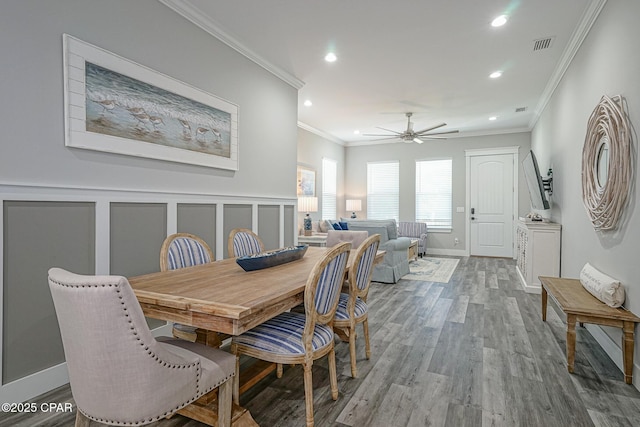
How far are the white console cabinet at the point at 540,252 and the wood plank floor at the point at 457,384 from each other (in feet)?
3.56

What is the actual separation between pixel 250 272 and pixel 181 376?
2.80 ft

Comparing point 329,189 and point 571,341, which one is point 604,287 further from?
point 329,189

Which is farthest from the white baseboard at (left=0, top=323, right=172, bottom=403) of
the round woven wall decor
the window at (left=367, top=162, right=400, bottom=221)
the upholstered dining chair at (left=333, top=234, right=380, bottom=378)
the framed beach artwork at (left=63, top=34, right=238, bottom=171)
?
the window at (left=367, top=162, right=400, bottom=221)

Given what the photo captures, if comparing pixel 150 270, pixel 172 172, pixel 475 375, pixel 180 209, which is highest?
pixel 172 172

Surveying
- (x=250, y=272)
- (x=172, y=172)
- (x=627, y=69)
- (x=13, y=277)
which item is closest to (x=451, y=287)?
(x=627, y=69)

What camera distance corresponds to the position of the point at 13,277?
6.34 feet

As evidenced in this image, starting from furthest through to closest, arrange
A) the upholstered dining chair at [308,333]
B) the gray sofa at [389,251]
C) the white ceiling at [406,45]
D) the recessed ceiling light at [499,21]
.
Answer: the gray sofa at [389,251] < the recessed ceiling light at [499,21] < the white ceiling at [406,45] < the upholstered dining chair at [308,333]

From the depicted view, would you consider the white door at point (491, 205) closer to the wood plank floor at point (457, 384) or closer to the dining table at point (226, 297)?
the wood plank floor at point (457, 384)

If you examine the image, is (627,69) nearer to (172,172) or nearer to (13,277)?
(172,172)

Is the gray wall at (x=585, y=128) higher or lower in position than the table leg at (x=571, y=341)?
higher

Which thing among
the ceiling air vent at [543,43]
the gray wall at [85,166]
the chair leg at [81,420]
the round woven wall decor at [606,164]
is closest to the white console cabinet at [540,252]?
the round woven wall decor at [606,164]

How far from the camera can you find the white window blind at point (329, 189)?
25.9 ft

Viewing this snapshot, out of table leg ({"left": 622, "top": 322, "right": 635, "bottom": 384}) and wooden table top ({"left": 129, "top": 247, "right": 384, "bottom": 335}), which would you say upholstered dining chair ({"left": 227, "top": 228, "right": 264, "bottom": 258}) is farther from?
table leg ({"left": 622, "top": 322, "right": 635, "bottom": 384})

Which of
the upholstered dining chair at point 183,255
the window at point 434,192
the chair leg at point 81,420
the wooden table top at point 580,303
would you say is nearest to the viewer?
the chair leg at point 81,420
